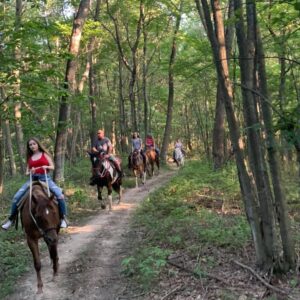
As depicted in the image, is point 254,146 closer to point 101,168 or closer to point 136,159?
point 101,168

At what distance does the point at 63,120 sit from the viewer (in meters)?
14.9

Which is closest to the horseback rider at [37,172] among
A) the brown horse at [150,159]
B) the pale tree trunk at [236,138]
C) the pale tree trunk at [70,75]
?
the pale tree trunk at [236,138]

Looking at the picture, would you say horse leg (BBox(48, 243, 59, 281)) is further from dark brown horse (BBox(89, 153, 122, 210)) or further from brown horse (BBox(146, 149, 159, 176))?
brown horse (BBox(146, 149, 159, 176))

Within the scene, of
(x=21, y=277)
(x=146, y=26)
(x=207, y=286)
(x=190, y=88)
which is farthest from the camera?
(x=190, y=88)

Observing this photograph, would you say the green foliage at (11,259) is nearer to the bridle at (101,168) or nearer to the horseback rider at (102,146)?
Answer: the bridle at (101,168)

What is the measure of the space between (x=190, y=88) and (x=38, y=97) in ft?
89.1

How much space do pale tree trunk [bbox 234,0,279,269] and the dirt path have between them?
268cm

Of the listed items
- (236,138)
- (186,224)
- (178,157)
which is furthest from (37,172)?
(178,157)

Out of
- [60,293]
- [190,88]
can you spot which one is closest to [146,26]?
[190,88]

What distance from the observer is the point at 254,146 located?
678 cm

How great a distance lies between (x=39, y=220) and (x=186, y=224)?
4.02 metres

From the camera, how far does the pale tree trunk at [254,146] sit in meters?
6.71

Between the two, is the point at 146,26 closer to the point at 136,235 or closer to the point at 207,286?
the point at 136,235

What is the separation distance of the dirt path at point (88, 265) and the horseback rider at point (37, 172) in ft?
3.48
